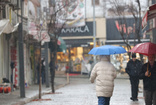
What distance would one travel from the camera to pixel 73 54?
37.0 metres

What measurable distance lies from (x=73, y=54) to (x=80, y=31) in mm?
2641

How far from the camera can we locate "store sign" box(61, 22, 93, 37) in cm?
3738

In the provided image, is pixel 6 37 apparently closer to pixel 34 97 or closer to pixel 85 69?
pixel 34 97

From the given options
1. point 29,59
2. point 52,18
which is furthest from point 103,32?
point 52,18

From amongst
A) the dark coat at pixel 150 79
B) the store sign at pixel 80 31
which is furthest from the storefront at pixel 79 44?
the dark coat at pixel 150 79

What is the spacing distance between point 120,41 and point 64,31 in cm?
607

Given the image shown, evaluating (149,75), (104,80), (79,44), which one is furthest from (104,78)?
(79,44)

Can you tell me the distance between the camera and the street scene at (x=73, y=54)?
368 inches

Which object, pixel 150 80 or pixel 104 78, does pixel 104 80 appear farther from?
pixel 150 80

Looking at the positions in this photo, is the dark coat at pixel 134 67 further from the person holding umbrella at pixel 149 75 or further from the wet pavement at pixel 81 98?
the person holding umbrella at pixel 149 75

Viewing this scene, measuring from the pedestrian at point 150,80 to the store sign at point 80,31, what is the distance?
93.7 ft

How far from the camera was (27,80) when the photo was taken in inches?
896

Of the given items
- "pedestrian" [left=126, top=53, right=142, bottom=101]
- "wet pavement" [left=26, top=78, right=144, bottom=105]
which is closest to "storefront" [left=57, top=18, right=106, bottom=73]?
"wet pavement" [left=26, top=78, right=144, bottom=105]

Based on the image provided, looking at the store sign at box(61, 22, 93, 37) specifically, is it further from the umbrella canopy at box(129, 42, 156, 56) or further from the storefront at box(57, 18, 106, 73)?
the umbrella canopy at box(129, 42, 156, 56)
